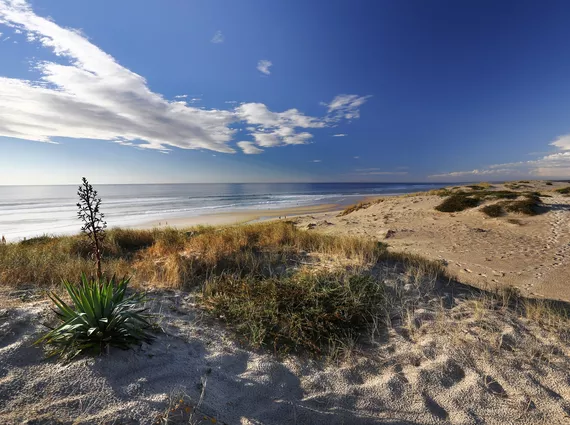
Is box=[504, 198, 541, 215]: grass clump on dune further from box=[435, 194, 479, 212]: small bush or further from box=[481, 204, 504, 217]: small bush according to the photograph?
box=[435, 194, 479, 212]: small bush

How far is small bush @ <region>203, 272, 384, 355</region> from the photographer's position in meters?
3.79

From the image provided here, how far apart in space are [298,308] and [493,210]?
16191 mm

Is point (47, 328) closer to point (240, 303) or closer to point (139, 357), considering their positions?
point (139, 357)

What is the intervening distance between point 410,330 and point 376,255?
11.2ft

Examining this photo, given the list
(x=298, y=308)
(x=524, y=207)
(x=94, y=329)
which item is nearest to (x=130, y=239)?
(x=94, y=329)

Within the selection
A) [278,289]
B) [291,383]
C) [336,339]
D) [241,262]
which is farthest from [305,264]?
[291,383]

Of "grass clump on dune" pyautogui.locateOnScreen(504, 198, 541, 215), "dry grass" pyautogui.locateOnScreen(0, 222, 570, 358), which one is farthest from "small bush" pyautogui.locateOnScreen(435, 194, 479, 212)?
"dry grass" pyautogui.locateOnScreen(0, 222, 570, 358)

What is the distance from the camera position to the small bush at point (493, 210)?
592 inches

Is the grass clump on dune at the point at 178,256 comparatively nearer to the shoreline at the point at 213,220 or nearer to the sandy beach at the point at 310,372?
the sandy beach at the point at 310,372

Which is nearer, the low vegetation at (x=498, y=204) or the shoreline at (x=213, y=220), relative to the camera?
the low vegetation at (x=498, y=204)

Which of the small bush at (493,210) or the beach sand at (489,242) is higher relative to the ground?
the small bush at (493,210)

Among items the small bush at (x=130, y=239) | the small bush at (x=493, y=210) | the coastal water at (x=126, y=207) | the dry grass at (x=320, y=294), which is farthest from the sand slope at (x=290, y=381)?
the coastal water at (x=126, y=207)

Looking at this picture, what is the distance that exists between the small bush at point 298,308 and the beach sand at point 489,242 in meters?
4.28

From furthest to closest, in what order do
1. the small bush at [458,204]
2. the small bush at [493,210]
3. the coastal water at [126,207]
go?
the coastal water at [126,207] < the small bush at [458,204] < the small bush at [493,210]
